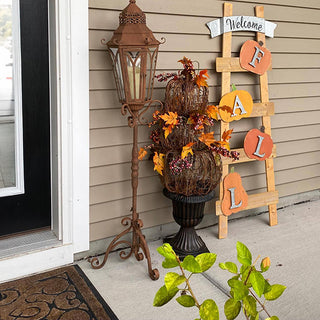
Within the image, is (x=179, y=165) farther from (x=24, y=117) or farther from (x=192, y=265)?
(x=192, y=265)

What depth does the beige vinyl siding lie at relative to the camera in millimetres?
2654

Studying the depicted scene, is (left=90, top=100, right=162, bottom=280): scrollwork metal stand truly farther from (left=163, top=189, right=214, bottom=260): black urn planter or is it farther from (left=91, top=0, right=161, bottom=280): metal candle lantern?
(left=163, top=189, right=214, bottom=260): black urn planter

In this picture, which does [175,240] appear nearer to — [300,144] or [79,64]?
[79,64]

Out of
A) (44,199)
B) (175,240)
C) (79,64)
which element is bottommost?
(175,240)

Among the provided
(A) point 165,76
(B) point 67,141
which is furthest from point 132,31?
(B) point 67,141

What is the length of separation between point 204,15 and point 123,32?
87 cm

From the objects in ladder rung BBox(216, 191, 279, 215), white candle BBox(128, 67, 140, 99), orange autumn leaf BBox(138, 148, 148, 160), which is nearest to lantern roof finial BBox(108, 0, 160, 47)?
white candle BBox(128, 67, 140, 99)

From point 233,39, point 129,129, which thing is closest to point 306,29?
point 233,39

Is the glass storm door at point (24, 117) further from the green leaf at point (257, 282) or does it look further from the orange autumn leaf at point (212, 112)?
the green leaf at point (257, 282)

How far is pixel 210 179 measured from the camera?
2.70 meters

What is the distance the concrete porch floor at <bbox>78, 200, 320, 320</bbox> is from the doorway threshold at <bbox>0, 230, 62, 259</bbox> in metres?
0.24

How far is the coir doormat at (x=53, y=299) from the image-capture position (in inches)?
84.9

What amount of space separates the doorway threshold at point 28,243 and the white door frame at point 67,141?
0.02 meters

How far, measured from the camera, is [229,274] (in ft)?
8.63
